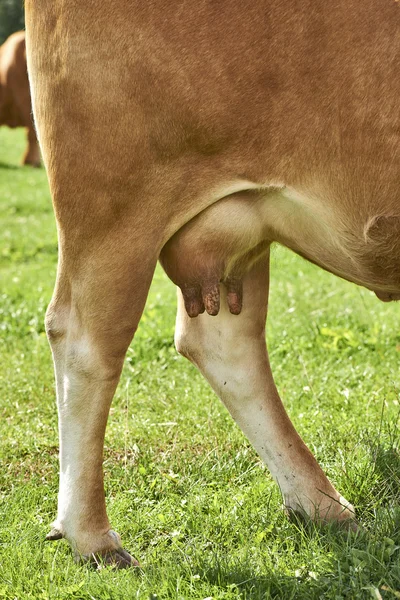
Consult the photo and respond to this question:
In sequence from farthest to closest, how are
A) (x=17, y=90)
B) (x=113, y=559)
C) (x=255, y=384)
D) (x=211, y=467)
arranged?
(x=17, y=90), (x=211, y=467), (x=255, y=384), (x=113, y=559)

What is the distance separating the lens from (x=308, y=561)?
2729mm

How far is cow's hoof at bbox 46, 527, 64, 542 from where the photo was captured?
2.88 metres

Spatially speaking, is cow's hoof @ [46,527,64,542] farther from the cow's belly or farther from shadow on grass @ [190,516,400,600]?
the cow's belly

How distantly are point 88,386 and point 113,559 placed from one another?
0.53 m

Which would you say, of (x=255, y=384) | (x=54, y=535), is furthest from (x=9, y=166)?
(x=54, y=535)

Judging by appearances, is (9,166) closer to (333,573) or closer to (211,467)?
Result: (211,467)

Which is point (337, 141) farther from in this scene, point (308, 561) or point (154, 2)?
point (308, 561)

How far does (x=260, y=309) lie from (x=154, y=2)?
1205mm

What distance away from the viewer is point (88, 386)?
9.39 ft

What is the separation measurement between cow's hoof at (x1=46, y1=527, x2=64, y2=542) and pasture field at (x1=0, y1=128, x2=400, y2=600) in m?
0.07

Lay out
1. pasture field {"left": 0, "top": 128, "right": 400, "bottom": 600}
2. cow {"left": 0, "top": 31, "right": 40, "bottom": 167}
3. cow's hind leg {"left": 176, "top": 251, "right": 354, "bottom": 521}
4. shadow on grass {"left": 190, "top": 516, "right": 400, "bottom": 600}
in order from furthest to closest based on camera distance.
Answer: cow {"left": 0, "top": 31, "right": 40, "bottom": 167}, cow's hind leg {"left": 176, "top": 251, "right": 354, "bottom": 521}, pasture field {"left": 0, "top": 128, "right": 400, "bottom": 600}, shadow on grass {"left": 190, "top": 516, "right": 400, "bottom": 600}

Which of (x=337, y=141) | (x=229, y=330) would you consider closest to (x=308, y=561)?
(x=229, y=330)

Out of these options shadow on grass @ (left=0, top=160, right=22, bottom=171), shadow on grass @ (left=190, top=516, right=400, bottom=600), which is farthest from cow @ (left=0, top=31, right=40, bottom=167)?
shadow on grass @ (left=190, top=516, right=400, bottom=600)

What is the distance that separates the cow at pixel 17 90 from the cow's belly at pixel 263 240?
51.8 ft
